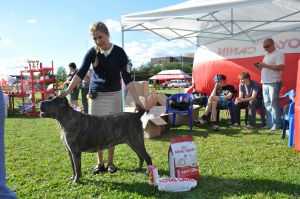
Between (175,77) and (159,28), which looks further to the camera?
(175,77)

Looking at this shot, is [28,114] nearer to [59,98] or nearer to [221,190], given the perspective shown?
[59,98]

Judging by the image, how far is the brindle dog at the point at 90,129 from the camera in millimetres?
3961

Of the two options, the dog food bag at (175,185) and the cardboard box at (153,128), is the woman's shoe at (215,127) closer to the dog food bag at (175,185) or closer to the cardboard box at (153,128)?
the cardboard box at (153,128)

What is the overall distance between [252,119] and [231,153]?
2.94 metres

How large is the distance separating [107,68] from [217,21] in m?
4.88

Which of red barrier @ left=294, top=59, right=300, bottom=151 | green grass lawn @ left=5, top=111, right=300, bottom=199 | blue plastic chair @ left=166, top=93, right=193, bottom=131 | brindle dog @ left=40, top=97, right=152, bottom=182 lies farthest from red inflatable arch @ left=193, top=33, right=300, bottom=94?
brindle dog @ left=40, top=97, right=152, bottom=182

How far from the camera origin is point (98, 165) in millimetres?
4652

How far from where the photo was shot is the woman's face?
414 centimetres

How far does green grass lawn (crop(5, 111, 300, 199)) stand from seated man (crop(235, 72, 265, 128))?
1.28 meters

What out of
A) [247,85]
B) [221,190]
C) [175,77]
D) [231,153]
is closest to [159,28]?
[247,85]

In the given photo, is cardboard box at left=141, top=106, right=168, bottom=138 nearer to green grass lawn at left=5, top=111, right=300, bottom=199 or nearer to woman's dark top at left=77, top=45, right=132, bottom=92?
green grass lawn at left=5, top=111, right=300, bottom=199

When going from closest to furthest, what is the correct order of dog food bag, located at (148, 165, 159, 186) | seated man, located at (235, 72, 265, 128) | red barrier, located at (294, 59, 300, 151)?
dog food bag, located at (148, 165, 159, 186) → red barrier, located at (294, 59, 300, 151) → seated man, located at (235, 72, 265, 128)

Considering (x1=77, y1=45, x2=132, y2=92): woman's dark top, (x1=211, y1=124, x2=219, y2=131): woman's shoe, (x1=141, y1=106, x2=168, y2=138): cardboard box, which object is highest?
(x1=77, y1=45, x2=132, y2=92): woman's dark top

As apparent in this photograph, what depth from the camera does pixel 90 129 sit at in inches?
160
